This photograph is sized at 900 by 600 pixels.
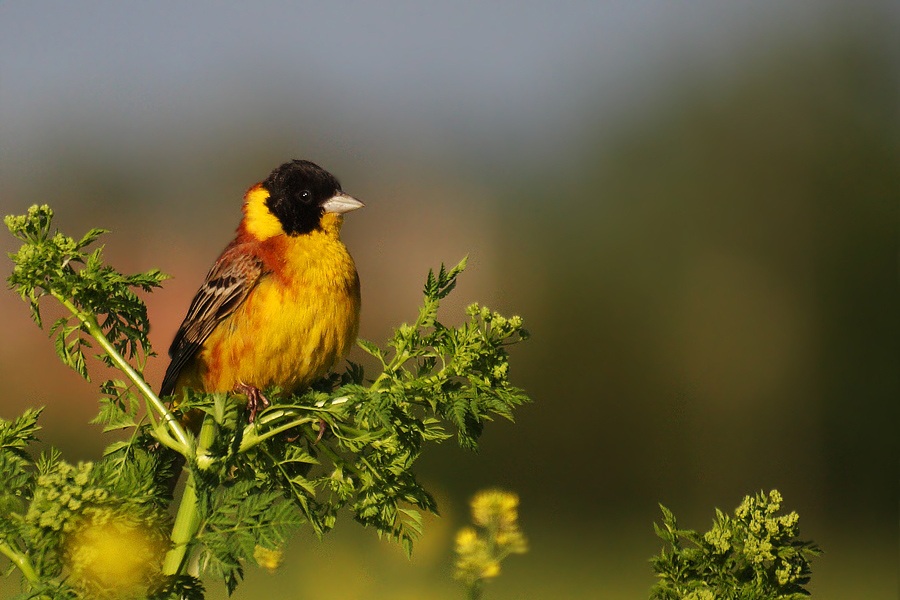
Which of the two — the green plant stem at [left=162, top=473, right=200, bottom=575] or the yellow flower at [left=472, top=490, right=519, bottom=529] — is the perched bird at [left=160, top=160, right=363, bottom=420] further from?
the green plant stem at [left=162, top=473, right=200, bottom=575]

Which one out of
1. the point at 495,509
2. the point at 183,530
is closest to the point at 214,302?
the point at 495,509

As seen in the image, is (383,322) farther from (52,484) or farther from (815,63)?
(52,484)

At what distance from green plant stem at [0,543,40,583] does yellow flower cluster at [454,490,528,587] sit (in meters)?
0.87

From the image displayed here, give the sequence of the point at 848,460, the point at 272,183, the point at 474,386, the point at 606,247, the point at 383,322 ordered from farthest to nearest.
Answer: the point at 848,460, the point at 606,247, the point at 383,322, the point at 272,183, the point at 474,386

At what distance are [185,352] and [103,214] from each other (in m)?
7.49

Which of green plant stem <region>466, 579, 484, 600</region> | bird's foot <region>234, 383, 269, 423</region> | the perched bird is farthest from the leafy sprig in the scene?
the perched bird

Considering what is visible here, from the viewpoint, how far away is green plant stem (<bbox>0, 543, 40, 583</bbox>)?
57.5 inches

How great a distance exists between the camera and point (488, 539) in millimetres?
2150

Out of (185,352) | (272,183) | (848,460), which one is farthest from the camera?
(848,460)

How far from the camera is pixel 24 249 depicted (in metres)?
1.70

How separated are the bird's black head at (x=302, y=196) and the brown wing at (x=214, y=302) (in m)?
0.18

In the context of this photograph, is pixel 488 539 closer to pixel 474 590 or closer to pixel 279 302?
pixel 474 590

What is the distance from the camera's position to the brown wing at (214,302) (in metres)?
3.25

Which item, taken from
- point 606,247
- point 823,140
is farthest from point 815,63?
point 606,247
